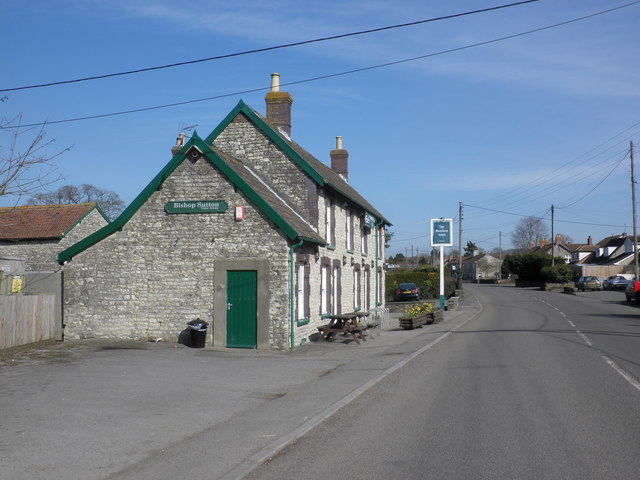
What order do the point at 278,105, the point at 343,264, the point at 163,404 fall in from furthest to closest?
1. the point at 343,264
2. the point at 278,105
3. the point at 163,404

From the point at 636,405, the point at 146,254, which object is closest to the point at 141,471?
the point at 636,405

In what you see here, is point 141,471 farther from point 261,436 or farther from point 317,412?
point 317,412

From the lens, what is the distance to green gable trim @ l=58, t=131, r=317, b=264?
18000mm

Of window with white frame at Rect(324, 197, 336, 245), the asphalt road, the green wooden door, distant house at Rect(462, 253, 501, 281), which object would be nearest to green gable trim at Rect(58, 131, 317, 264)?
the green wooden door

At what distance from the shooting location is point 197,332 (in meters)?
18.0

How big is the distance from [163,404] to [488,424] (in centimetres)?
517

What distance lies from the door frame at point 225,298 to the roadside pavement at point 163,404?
759 mm

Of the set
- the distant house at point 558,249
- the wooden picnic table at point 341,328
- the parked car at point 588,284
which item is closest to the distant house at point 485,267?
the distant house at point 558,249

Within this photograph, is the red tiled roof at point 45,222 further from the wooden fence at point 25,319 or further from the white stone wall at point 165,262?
the white stone wall at point 165,262

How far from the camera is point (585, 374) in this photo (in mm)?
12492

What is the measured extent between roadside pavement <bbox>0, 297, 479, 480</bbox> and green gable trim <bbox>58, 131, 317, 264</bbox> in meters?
3.33

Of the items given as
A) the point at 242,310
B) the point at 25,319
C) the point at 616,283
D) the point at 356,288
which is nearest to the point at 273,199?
the point at 242,310

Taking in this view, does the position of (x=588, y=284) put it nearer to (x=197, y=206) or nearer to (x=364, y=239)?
(x=364, y=239)

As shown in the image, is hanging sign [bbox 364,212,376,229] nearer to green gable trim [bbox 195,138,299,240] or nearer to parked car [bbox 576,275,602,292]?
green gable trim [bbox 195,138,299,240]
